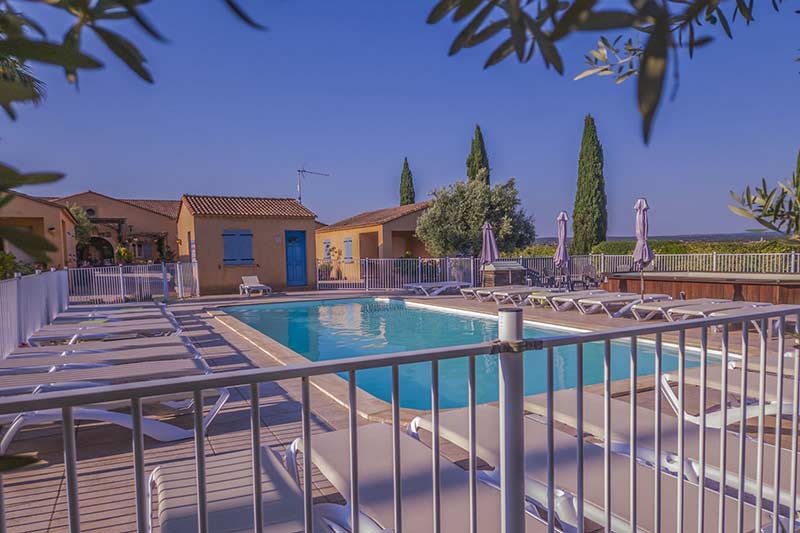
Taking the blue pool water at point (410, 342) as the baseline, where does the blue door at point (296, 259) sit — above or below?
above

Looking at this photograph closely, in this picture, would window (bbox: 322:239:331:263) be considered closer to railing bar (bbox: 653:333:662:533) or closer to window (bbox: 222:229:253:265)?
window (bbox: 222:229:253:265)

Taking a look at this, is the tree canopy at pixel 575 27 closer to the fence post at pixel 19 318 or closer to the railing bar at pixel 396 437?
the railing bar at pixel 396 437

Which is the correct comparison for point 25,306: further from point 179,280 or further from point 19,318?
point 179,280

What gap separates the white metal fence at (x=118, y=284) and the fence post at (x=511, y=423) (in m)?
16.0

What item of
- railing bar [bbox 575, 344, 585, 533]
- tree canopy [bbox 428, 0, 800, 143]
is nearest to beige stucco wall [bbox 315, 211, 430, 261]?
railing bar [bbox 575, 344, 585, 533]

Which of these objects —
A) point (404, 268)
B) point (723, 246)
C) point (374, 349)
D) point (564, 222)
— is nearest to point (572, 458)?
point (374, 349)

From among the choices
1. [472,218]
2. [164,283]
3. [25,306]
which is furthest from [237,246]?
[25,306]

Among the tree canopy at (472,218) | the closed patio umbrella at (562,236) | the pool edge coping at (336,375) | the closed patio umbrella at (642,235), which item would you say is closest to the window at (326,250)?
the tree canopy at (472,218)

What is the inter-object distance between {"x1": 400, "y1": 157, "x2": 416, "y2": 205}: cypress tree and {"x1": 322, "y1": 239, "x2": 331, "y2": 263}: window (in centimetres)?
928

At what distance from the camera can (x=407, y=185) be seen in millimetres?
36906

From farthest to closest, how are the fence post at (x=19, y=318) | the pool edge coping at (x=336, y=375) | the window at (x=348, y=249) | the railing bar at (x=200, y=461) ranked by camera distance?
the window at (x=348, y=249) < the fence post at (x=19, y=318) < the pool edge coping at (x=336, y=375) < the railing bar at (x=200, y=461)

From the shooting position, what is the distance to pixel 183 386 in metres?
1.38

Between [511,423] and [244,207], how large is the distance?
1977cm

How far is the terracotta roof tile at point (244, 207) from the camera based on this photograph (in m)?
19.1
